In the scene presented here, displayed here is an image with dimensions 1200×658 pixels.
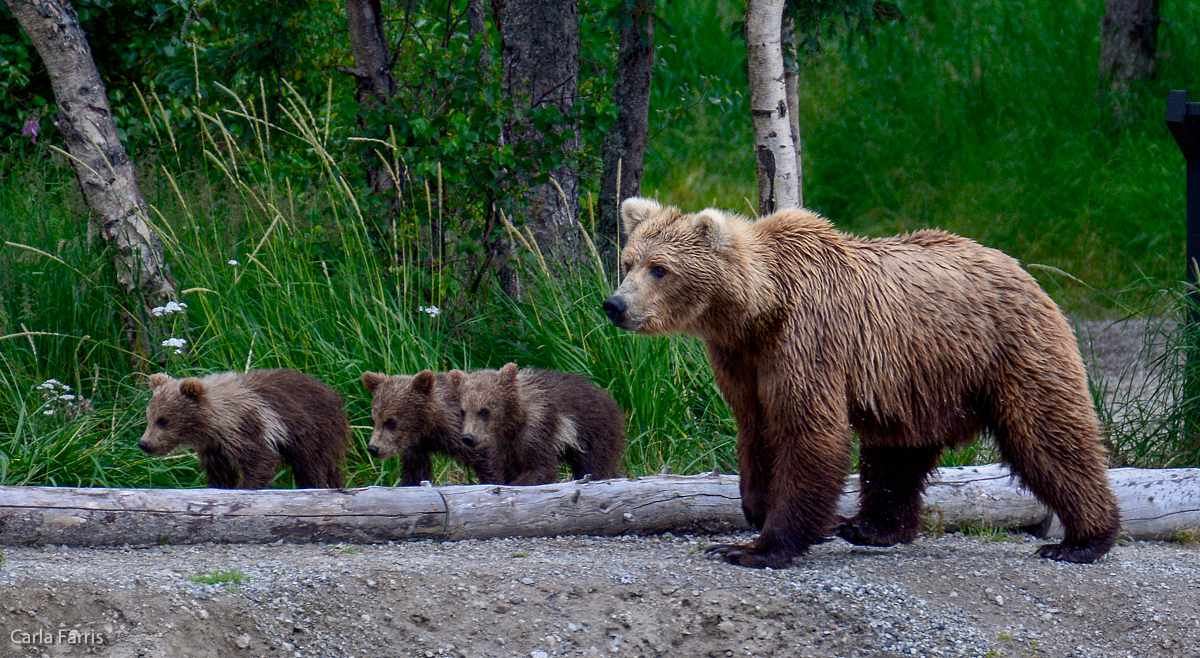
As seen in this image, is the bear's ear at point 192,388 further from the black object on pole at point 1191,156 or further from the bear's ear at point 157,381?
the black object on pole at point 1191,156

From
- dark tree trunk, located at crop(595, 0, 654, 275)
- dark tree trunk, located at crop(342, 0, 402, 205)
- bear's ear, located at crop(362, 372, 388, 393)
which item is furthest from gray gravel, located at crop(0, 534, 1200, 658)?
dark tree trunk, located at crop(595, 0, 654, 275)

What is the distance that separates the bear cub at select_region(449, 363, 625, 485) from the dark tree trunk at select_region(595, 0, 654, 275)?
8.41 ft

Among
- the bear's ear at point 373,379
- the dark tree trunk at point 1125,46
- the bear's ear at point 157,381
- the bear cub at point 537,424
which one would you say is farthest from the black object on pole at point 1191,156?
the dark tree trunk at point 1125,46

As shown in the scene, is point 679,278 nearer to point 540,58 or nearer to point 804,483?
point 804,483

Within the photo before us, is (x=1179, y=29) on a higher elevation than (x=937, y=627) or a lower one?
higher

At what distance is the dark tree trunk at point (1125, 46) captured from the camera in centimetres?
1251

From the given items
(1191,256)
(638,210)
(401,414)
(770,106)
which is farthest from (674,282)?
(1191,256)

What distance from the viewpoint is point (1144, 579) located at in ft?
14.1

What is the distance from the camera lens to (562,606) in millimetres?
3854

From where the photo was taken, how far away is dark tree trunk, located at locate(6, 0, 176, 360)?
20.5 feet

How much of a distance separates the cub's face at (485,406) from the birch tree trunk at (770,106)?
6.14ft

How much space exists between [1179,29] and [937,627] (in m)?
12.2

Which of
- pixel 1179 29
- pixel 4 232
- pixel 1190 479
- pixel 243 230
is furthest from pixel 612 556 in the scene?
pixel 1179 29

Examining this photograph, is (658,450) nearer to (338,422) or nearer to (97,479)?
(338,422)
